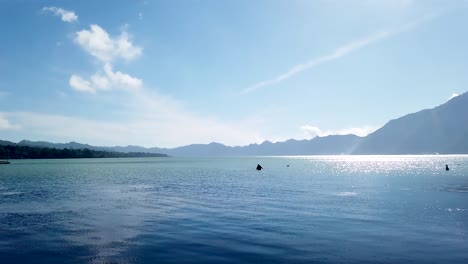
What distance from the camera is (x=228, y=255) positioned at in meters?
25.2

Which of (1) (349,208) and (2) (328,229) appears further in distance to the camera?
(1) (349,208)

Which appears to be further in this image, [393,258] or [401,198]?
[401,198]

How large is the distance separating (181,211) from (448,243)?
98.7ft

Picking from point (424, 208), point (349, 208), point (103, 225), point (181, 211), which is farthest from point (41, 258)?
point (424, 208)

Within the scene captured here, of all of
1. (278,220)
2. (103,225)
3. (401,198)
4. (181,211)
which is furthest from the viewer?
(401,198)

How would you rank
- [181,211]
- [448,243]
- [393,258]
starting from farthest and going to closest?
[181,211], [448,243], [393,258]

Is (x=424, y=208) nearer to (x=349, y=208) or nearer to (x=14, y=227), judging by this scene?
(x=349, y=208)

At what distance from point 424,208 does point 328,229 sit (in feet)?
71.4

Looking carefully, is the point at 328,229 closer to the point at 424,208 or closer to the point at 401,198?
the point at 424,208

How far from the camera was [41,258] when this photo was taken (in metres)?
24.8

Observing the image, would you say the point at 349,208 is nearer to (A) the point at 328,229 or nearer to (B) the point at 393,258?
(A) the point at 328,229

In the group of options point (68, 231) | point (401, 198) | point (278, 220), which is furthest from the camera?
point (401, 198)

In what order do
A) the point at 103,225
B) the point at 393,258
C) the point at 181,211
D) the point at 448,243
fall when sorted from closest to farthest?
the point at 393,258
the point at 448,243
the point at 103,225
the point at 181,211

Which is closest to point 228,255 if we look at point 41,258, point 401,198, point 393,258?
point 393,258
